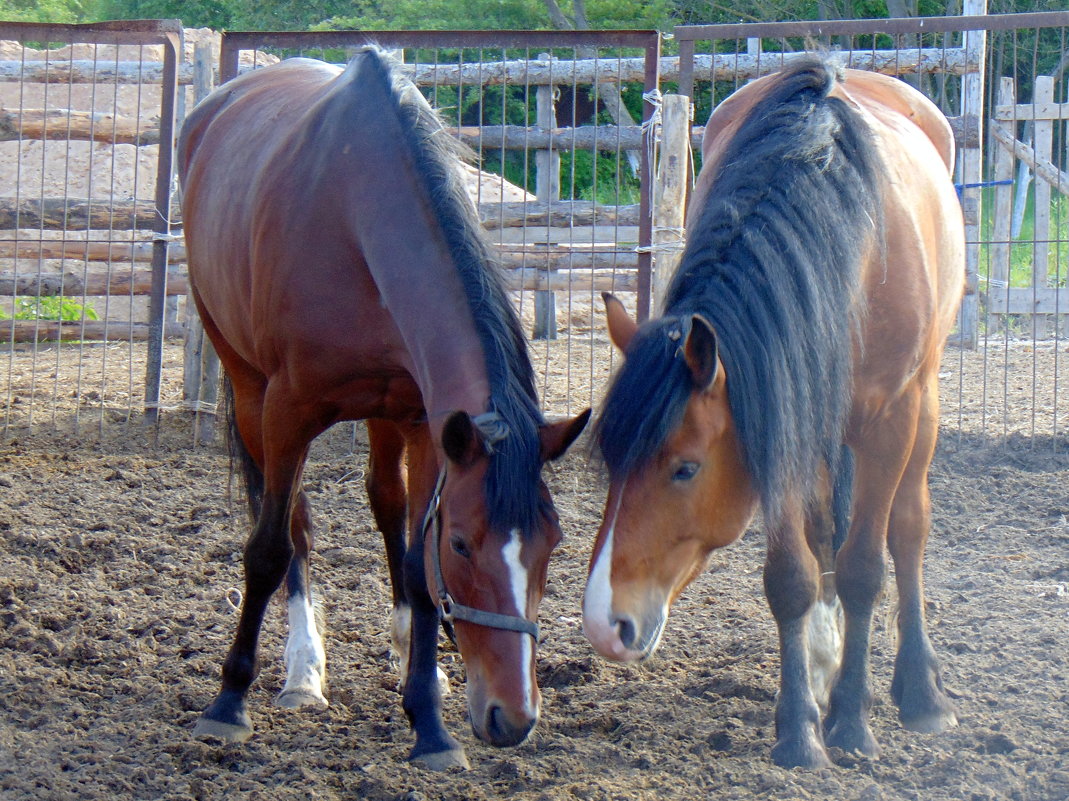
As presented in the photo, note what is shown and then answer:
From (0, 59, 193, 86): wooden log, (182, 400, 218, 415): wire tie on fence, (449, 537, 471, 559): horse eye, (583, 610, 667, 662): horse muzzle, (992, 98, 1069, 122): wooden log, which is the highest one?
(992, 98, 1069, 122): wooden log

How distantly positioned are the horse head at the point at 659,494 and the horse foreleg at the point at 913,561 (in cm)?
113

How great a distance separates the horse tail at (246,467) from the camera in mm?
3998

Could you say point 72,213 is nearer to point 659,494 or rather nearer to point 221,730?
point 221,730

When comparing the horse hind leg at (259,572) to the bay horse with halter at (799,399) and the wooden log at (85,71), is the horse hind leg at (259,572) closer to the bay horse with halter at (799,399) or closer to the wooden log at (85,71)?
the bay horse with halter at (799,399)

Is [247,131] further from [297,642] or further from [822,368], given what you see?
[822,368]

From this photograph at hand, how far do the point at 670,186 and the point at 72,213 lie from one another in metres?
4.16

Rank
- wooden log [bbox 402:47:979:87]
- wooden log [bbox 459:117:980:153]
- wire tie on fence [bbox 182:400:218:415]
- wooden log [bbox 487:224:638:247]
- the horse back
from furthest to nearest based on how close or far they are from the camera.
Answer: wooden log [bbox 487:224:638:247] → wooden log [bbox 459:117:980:153] → wooden log [bbox 402:47:979:87] → wire tie on fence [bbox 182:400:218:415] → the horse back

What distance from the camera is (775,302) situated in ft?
8.37

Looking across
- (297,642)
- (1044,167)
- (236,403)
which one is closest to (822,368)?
(297,642)

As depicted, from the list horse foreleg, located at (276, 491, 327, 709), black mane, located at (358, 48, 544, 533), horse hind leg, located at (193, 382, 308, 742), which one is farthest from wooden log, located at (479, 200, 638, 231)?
horse hind leg, located at (193, 382, 308, 742)

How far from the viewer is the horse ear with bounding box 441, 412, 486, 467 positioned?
243 centimetres

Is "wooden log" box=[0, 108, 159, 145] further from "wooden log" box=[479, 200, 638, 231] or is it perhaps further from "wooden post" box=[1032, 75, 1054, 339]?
"wooden post" box=[1032, 75, 1054, 339]

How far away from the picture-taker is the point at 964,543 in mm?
4801

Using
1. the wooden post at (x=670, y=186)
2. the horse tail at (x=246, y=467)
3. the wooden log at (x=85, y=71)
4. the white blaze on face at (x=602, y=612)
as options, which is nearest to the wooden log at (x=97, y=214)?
the wooden post at (x=670, y=186)
